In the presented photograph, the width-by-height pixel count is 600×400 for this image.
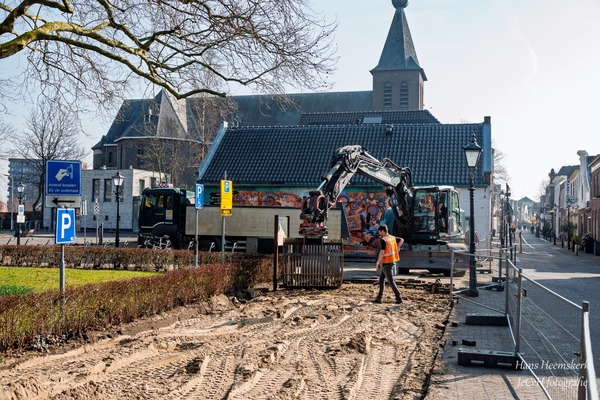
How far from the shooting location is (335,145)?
1433 inches

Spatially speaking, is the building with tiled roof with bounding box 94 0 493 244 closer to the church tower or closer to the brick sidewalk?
the brick sidewalk

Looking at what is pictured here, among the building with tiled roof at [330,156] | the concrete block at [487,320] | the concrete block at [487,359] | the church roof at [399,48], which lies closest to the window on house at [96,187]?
the building with tiled roof at [330,156]

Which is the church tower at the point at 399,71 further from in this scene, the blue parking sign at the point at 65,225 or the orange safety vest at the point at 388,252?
the blue parking sign at the point at 65,225

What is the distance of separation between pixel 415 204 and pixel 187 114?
1719 inches

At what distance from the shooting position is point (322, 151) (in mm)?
35906

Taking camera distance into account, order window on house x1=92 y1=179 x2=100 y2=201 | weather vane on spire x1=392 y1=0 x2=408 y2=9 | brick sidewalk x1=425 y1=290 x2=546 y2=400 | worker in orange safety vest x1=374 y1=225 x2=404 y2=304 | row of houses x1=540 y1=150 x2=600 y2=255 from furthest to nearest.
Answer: weather vane on spire x1=392 y1=0 x2=408 y2=9
window on house x1=92 y1=179 x2=100 y2=201
row of houses x1=540 y1=150 x2=600 y2=255
worker in orange safety vest x1=374 y1=225 x2=404 y2=304
brick sidewalk x1=425 y1=290 x2=546 y2=400

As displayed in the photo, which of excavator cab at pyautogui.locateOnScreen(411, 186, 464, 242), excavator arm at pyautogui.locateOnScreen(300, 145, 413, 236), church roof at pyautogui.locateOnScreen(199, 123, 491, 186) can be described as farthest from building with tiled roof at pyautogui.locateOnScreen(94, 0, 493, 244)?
excavator arm at pyautogui.locateOnScreen(300, 145, 413, 236)

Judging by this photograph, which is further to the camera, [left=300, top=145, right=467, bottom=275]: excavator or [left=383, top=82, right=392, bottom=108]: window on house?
[left=383, top=82, right=392, bottom=108]: window on house

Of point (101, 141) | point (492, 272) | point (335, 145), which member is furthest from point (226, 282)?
point (101, 141)

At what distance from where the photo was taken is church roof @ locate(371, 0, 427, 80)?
66.9 metres

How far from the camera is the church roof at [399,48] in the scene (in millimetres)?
66938

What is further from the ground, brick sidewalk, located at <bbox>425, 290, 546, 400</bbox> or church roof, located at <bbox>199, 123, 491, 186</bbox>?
church roof, located at <bbox>199, 123, 491, 186</bbox>

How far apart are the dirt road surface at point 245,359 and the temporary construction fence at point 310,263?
4.04 meters

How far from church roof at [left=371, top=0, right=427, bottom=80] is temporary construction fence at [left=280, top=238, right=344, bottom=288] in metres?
52.9
